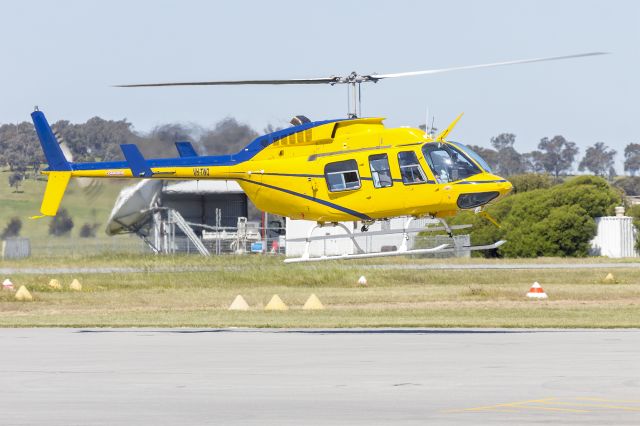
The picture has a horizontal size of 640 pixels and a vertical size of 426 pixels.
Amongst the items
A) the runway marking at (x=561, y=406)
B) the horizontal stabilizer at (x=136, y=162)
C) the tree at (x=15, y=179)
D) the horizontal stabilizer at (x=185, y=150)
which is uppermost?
the tree at (x=15, y=179)

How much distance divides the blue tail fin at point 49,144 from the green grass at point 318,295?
4.22 m

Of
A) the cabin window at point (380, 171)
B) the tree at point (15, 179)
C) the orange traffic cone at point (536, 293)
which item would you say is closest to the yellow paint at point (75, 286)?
the orange traffic cone at point (536, 293)

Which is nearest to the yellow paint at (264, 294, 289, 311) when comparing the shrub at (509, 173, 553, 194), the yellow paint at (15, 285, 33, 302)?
the yellow paint at (15, 285, 33, 302)

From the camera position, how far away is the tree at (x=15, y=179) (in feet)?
294

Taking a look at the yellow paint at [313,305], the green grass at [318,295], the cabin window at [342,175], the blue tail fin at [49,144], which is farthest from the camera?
the yellow paint at [313,305]

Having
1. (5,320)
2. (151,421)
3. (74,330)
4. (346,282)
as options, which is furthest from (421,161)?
(346,282)

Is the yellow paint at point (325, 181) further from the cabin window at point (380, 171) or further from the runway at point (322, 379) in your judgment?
the runway at point (322, 379)

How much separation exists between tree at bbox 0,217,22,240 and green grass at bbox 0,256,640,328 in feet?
20.3

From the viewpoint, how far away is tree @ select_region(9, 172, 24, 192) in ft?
294

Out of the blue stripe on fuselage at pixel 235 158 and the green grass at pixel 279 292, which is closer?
the blue stripe on fuselage at pixel 235 158

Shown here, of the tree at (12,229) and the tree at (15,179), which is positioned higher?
the tree at (15,179)

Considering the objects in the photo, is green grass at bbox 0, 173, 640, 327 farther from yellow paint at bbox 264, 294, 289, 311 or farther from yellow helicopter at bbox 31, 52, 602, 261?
yellow helicopter at bbox 31, 52, 602, 261

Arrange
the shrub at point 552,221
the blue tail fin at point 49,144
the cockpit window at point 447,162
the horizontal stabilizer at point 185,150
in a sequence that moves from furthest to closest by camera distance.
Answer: the shrub at point 552,221 < the blue tail fin at point 49,144 < the horizontal stabilizer at point 185,150 < the cockpit window at point 447,162

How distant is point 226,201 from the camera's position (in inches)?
3671
